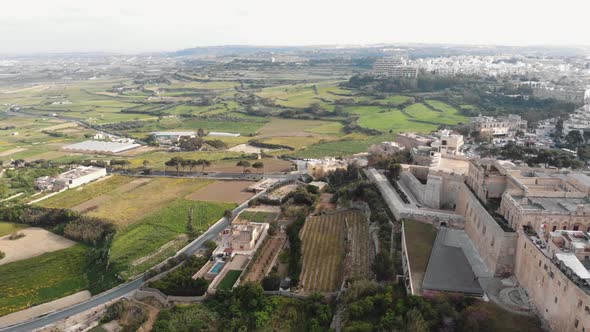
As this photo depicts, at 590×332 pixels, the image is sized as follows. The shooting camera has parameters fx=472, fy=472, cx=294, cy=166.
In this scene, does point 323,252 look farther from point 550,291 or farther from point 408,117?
point 408,117

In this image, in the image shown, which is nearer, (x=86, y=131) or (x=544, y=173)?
(x=544, y=173)

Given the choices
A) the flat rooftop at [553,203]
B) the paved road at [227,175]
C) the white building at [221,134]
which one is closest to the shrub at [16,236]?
the paved road at [227,175]

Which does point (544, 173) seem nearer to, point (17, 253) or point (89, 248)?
point (89, 248)

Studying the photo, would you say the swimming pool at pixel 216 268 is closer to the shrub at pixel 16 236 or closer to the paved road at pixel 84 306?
the paved road at pixel 84 306

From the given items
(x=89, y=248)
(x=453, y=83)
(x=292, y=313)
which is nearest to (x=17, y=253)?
(x=89, y=248)

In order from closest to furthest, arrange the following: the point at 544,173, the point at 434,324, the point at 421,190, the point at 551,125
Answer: the point at 434,324 < the point at 544,173 < the point at 421,190 < the point at 551,125

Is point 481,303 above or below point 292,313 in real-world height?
above
